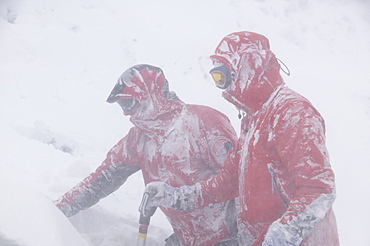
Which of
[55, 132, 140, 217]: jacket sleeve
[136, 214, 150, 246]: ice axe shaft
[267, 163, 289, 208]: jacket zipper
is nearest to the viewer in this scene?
[267, 163, 289, 208]: jacket zipper

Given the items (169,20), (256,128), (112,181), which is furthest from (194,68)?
(256,128)

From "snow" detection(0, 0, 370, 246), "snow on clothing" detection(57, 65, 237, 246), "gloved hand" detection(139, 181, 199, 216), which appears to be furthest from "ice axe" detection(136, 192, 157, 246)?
"snow" detection(0, 0, 370, 246)

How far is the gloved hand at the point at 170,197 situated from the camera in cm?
163

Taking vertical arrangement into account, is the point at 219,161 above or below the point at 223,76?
below

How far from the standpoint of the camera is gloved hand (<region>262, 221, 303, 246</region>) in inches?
43.3

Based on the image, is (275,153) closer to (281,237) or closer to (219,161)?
(281,237)

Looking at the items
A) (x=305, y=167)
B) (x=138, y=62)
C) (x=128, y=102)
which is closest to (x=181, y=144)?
(x=128, y=102)

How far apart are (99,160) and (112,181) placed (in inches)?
40.6

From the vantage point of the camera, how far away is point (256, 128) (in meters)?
1.31

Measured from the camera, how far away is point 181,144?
1957 mm

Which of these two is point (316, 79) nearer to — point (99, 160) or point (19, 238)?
point (99, 160)

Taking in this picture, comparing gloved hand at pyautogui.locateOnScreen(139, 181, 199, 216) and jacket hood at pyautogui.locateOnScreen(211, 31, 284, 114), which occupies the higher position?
jacket hood at pyautogui.locateOnScreen(211, 31, 284, 114)

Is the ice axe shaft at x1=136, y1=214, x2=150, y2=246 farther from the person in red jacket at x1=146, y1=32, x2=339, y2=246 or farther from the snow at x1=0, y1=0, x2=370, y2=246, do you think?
the snow at x1=0, y1=0, x2=370, y2=246

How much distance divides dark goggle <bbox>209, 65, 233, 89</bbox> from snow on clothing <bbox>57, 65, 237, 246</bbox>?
0.54 metres
